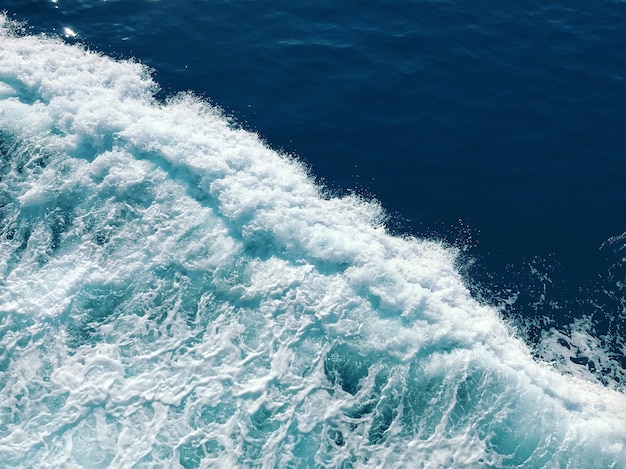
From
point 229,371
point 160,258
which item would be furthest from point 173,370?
point 160,258

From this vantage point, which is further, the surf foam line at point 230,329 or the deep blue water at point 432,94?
the deep blue water at point 432,94

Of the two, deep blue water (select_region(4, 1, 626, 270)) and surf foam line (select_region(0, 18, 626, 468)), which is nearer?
surf foam line (select_region(0, 18, 626, 468))

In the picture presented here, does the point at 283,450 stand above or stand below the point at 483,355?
below

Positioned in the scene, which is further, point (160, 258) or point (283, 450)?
point (160, 258)

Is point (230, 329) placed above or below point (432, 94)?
below

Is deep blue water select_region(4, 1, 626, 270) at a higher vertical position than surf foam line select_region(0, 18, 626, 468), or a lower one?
higher

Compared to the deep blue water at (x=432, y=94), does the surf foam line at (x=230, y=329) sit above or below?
below

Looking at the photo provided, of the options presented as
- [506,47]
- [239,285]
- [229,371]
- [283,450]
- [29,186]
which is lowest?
[283,450]

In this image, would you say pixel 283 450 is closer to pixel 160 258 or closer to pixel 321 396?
pixel 321 396
